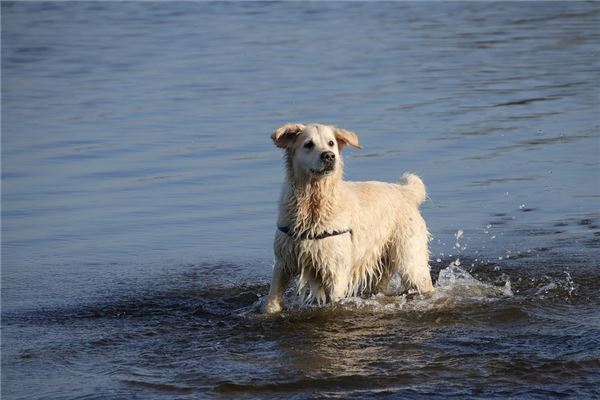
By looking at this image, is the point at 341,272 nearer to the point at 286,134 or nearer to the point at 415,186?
the point at 286,134

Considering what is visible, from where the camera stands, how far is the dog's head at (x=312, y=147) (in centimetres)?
882

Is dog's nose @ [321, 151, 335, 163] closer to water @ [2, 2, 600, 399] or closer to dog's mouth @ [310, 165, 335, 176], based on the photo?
dog's mouth @ [310, 165, 335, 176]

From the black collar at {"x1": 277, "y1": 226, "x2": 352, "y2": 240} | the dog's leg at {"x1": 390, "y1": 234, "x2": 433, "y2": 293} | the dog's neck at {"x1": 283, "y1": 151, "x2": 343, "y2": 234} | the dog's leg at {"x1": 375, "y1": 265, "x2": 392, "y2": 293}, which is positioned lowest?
the dog's leg at {"x1": 375, "y1": 265, "x2": 392, "y2": 293}

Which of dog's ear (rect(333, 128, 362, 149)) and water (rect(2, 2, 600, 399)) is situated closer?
water (rect(2, 2, 600, 399))

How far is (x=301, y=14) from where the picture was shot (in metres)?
37.5

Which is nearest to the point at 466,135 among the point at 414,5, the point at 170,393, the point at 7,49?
the point at 170,393

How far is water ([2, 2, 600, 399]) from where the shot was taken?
7.99 m

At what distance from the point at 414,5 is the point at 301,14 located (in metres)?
4.50

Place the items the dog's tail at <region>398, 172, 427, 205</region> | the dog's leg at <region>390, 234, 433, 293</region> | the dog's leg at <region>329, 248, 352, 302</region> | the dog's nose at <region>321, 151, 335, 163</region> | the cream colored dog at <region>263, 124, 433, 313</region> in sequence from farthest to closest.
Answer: the dog's tail at <region>398, 172, 427, 205</region> < the dog's leg at <region>390, 234, 433, 293</region> < the dog's leg at <region>329, 248, 352, 302</region> < the cream colored dog at <region>263, 124, 433, 313</region> < the dog's nose at <region>321, 151, 335, 163</region>

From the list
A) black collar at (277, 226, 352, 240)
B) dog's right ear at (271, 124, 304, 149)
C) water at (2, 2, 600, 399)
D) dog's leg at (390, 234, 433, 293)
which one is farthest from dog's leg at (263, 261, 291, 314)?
dog's leg at (390, 234, 433, 293)

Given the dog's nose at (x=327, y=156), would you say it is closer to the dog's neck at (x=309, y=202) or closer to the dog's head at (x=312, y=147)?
the dog's head at (x=312, y=147)

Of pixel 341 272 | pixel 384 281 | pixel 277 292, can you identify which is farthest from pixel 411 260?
pixel 277 292

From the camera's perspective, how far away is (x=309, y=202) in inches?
359

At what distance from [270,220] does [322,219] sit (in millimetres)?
3541
